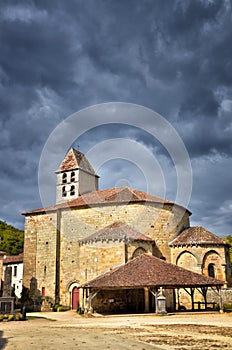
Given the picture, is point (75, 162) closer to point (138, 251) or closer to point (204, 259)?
point (138, 251)

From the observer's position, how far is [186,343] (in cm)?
1119

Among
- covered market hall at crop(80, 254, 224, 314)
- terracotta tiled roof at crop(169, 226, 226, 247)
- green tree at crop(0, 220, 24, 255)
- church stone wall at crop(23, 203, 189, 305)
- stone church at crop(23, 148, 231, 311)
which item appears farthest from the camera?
green tree at crop(0, 220, 24, 255)

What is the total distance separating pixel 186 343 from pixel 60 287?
2450 cm

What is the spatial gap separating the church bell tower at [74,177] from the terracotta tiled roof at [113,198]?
5.90 metres

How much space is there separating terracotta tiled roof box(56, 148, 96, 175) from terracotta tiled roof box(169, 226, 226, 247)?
1609 cm

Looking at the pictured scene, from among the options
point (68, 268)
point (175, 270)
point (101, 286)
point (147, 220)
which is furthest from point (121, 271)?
point (68, 268)

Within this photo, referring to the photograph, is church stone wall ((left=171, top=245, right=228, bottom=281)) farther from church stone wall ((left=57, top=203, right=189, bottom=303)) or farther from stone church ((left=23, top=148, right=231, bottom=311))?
church stone wall ((left=57, top=203, right=189, bottom=303))

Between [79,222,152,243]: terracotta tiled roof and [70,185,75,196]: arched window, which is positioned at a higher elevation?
[70,185,75,196]: arched window

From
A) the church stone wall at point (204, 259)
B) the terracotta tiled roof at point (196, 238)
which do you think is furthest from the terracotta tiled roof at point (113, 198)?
the church stone wall at point (204, 259)

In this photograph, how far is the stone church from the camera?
92.8 ft

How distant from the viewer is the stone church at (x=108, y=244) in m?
28.3

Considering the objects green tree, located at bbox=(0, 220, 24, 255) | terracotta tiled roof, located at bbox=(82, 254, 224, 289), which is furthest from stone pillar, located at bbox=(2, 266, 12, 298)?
green tree, located at bbox=(0, 220, 24, 255)

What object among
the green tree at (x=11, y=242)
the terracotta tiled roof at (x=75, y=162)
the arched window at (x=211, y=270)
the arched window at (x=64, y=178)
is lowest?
the arched window at (x=211, y=270)

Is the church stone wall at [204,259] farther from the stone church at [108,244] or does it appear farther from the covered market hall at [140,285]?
the covered market hall at [140,285]
